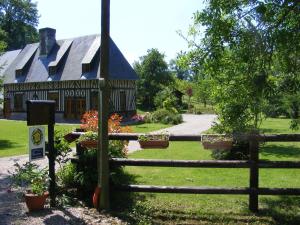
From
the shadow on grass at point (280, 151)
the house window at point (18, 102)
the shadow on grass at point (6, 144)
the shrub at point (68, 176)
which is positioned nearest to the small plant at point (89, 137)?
the shrub at point (68, 176)

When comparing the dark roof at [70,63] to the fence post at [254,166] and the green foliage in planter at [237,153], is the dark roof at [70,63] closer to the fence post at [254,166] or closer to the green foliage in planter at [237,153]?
the green foliage in planter at [237,153]

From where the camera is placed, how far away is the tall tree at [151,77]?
183 feet

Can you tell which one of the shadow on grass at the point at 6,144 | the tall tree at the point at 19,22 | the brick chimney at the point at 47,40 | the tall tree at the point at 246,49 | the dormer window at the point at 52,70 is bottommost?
the shadow on grass at the point at 6,144

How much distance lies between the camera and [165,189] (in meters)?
7.12

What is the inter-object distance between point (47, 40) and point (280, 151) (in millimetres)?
30136

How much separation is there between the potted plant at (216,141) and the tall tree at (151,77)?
157ft

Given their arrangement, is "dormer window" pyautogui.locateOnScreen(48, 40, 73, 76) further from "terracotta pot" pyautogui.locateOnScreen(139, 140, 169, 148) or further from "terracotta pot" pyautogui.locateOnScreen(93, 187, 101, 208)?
"terracotta pot" pyautogui.locateOnScreen(93, 187, 101, 208)

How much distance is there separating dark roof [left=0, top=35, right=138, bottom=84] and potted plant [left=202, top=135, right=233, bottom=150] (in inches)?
1073

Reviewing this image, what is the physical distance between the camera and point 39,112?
656 cm

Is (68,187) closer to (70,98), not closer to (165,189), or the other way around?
(165,189)

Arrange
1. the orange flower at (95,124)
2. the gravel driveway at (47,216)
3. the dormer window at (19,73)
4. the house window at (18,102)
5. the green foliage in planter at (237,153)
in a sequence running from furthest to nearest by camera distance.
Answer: the house window at (18,102)
the dormer window at (19,73)
the green foliage in planter at (237,153)
the orange flower at (95,124)
the gravel driveway at (47,216)

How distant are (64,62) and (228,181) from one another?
3080 centimetres

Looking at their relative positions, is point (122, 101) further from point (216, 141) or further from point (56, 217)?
point (56, 217)

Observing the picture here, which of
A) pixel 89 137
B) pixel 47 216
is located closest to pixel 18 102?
pixel 89 137
